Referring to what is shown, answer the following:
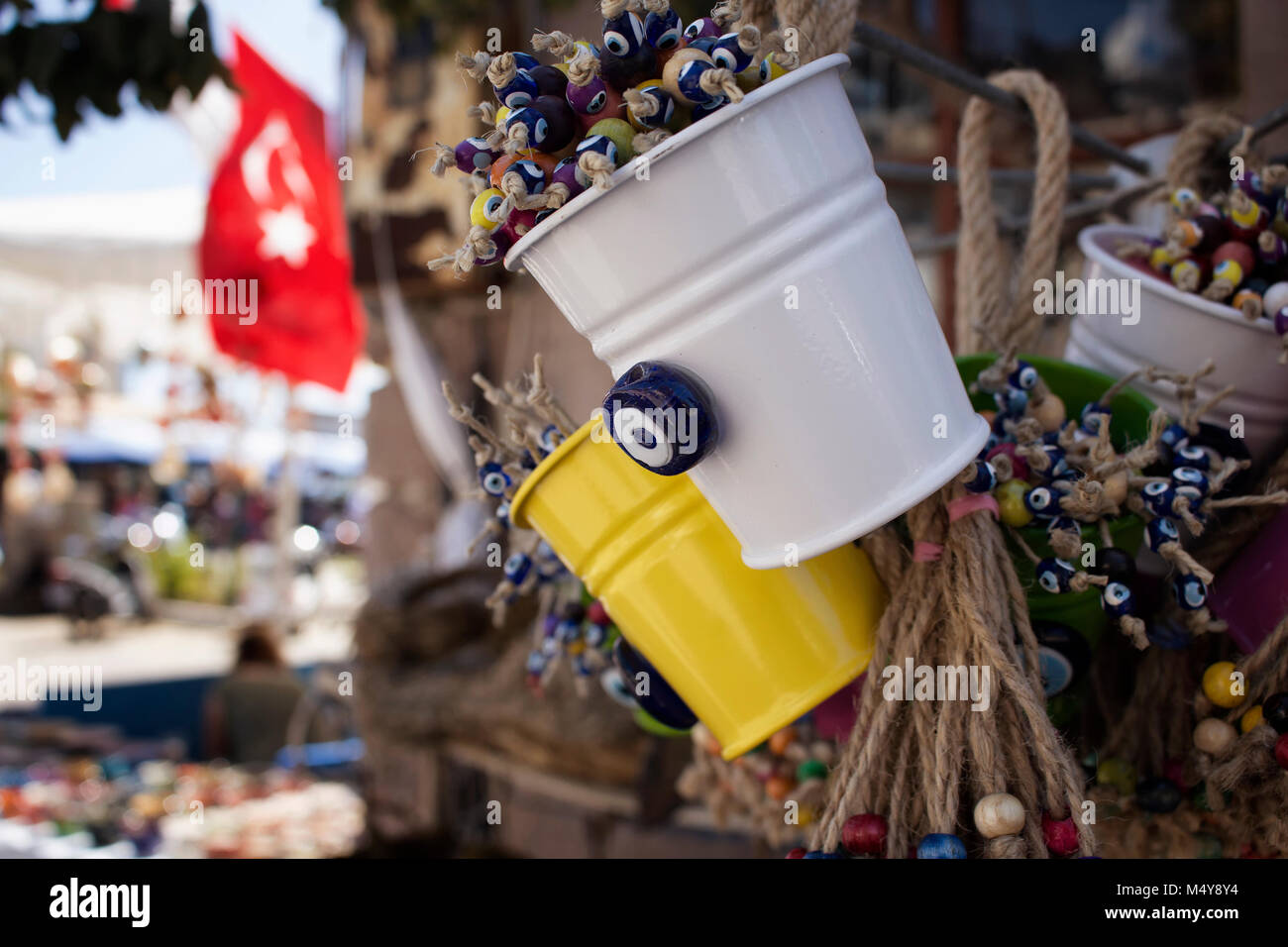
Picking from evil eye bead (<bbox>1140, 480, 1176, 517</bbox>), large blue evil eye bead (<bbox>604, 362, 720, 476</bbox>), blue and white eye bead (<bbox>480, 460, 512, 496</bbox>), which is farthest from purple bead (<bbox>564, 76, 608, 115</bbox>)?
evil eye bead (<bbox>1140, 480, 1176, 517</bbox>)

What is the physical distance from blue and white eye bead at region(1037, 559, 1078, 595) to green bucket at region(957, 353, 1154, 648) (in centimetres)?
2

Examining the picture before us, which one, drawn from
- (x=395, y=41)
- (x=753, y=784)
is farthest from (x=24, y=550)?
(x=753, y=784)

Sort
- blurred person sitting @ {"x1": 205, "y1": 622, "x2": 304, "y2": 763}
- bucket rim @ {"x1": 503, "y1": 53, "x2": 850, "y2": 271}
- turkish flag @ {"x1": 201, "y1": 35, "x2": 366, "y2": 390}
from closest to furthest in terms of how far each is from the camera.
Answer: bucket rim @ {"x1": 503, "y1": 53, "x2": 850, "y2": 271}, turkish flag @ {"x1": 201, "y1": 35, "x2": 366, "y2": 390}, blurred person sitting @ {"x1": 205, "y1": 622, "x2": 304, "y2": 763}

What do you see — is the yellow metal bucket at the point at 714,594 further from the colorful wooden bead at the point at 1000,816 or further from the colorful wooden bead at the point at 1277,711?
the colorful wooden bead at the point at 1277,711

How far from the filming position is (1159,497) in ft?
1.69

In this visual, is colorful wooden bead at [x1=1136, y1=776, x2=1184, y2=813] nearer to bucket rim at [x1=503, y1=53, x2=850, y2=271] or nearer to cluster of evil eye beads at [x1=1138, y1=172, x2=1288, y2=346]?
cluster of evil eye beads at [x1=1138, y1=172, x2=1288, y2=346]

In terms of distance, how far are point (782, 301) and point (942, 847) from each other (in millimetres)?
270

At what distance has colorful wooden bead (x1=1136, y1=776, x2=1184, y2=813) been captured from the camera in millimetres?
579

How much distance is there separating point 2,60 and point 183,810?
86.5 inches

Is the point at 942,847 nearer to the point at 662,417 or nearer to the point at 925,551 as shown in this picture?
the point at 925,551

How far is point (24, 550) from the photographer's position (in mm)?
7551

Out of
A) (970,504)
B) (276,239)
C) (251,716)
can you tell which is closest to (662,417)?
(970,504)

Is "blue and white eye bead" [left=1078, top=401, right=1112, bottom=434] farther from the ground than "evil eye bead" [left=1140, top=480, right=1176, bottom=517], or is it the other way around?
"blue and white eye bead" [left=1078, top=401, right=1112, bottom=434]
